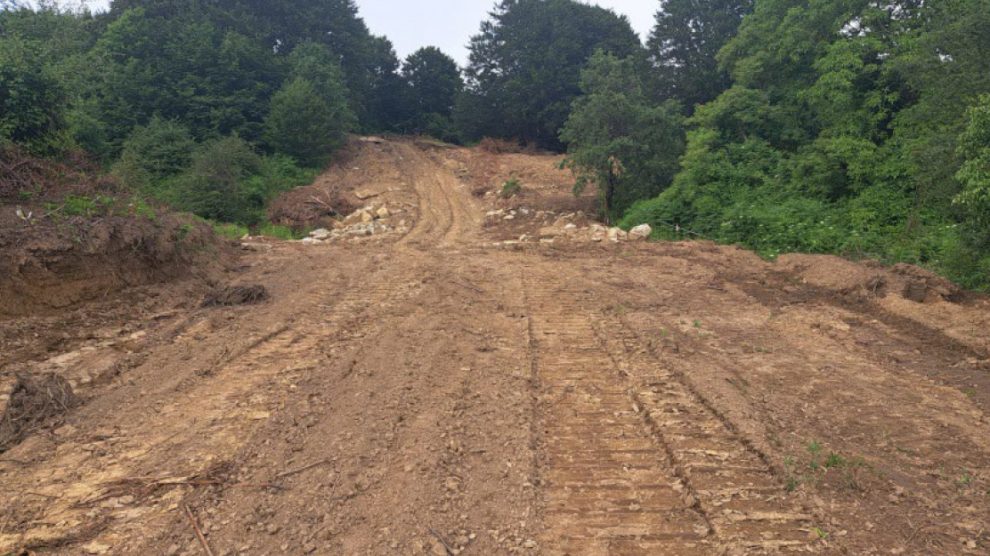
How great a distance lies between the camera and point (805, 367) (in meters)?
6.68

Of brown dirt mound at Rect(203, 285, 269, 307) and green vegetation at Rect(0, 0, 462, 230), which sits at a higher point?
green vegetation at Rect(0, 0, 462, 230)

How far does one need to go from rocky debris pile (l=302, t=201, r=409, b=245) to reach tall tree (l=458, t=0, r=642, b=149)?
17.2 m

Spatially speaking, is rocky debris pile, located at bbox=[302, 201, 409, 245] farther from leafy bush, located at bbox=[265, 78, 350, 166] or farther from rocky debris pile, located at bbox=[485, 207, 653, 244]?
leafy bush, located at bbox=[265, 78, 350, 166]

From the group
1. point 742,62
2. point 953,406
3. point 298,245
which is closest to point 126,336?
point 298,245

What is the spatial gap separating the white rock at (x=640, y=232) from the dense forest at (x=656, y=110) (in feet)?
2.75

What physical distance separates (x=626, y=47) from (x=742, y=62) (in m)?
18.8

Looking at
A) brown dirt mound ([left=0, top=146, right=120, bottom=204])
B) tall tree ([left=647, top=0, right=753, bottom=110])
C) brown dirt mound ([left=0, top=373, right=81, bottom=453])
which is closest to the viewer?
brown dirt mound ([left=0, top=373, right=81, bottom=453])

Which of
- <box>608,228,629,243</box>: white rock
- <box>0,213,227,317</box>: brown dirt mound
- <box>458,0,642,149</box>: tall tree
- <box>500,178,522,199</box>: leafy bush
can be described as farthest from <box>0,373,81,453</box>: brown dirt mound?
<box>458,0,642,149</box>: tall tree

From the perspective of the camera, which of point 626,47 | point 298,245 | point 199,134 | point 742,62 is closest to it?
point 298,245

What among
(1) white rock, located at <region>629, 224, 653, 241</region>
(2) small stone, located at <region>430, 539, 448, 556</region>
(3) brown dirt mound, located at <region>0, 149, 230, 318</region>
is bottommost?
(2) small stone, located at <region>430, 539, 448, 556</region>

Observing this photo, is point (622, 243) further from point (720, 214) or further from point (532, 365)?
point (532, 365)

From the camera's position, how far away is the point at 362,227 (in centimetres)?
2053

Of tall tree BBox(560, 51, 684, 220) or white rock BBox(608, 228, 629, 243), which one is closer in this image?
white rock BBox(608, 228, 629, 243)

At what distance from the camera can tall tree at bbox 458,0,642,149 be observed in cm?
3638
